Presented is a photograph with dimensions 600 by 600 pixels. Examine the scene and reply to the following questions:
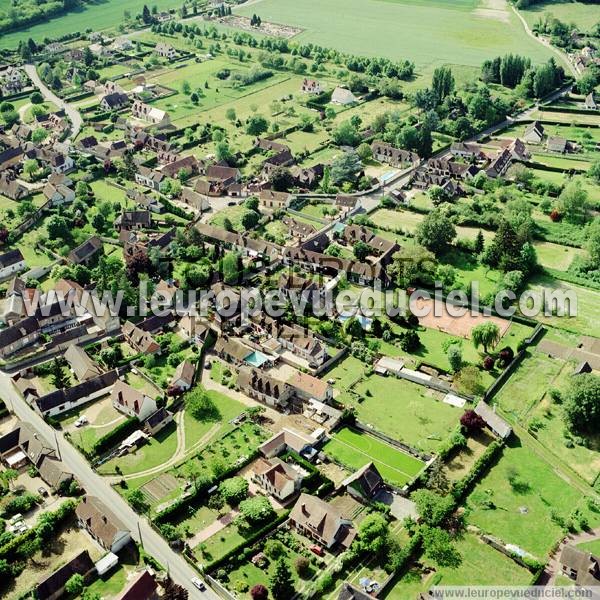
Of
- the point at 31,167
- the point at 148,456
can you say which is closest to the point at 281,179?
the point at 31,167

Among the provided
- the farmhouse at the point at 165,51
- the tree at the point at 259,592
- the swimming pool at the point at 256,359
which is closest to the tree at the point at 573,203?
the swimming pool at the point at 256,359

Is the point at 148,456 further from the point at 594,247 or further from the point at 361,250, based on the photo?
the point at 594,247

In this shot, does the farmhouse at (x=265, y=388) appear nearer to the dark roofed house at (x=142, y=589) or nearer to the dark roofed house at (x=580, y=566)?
the dark roofed house at (x=142, y=589)

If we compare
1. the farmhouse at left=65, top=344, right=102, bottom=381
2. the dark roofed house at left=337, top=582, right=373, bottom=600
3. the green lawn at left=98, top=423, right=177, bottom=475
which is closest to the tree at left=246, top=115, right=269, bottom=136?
the farmhouse at left=65, top=344, right=102, bottom=381

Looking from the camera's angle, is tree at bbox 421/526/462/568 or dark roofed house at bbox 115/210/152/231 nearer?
tree at bbox 421/526/462/568

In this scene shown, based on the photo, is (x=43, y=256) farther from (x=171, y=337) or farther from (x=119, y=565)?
(x=119, y=565)

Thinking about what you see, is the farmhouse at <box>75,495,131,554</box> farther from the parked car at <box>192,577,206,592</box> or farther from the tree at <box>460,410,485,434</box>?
the tree at <box>460,410,485,434</box>
